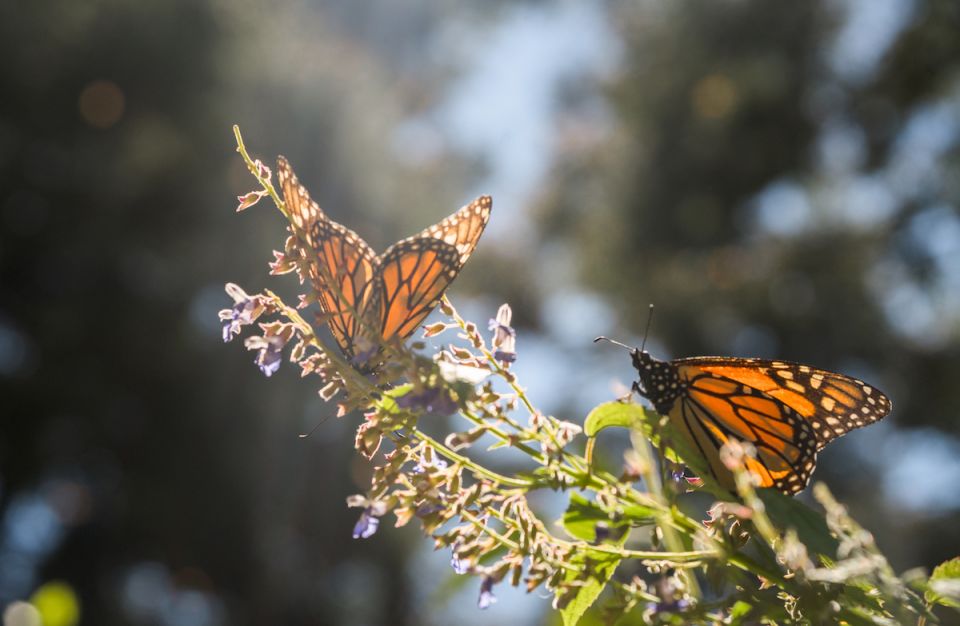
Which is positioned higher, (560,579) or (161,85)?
(161,85)

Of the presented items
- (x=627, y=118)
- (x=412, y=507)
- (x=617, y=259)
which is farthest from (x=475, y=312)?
(x=412, y=507)

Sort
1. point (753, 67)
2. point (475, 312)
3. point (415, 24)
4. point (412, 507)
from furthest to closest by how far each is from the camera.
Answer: point (415, 24)
point (475, 312)
point (753, 67)
point (412, 507)

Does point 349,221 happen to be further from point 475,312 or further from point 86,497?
point 86,497

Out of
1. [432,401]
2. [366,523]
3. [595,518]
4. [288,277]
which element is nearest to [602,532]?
[595,518]

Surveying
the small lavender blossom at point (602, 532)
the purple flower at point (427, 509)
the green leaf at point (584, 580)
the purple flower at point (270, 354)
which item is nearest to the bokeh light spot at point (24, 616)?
the purple flower at point (270, 354)

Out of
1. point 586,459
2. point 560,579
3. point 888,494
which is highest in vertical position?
point 888,494
